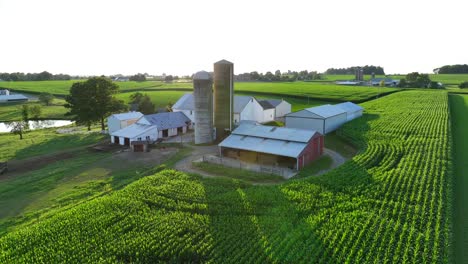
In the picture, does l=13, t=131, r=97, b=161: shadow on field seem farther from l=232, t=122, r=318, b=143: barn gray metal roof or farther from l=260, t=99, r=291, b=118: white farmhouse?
l=260, t=99, r=291, b=118: white farmhouse

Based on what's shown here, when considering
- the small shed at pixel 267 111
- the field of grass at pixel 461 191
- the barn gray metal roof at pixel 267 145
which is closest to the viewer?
the field of grass at pixel 461 191

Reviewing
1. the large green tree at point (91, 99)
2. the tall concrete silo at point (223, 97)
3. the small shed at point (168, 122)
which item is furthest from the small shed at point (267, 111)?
the large green tree at point (91, 99)

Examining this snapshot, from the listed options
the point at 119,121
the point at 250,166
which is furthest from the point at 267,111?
the point at 250,166

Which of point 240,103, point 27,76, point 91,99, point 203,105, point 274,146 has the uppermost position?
point 27,76

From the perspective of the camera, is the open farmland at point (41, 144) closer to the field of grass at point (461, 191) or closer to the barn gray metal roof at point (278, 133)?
the barn gray metal roof at point (278, 133)

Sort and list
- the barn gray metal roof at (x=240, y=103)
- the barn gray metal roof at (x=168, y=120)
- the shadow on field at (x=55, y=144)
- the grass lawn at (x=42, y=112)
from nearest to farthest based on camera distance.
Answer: the shadow on field at (x=55, y=144) < the barn gray metal roof at (x=168, y=120) < the barn gray metal roof at (x=240, y=103) < the grass lawn at (x=42, y=112)

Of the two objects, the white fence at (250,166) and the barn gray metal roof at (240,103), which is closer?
the white fence at (250,166)

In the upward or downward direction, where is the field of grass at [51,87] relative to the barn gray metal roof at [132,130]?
upward

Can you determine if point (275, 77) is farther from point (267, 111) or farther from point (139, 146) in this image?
point (139, 146)
